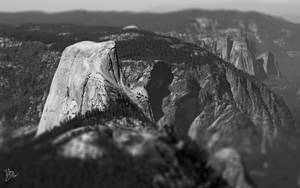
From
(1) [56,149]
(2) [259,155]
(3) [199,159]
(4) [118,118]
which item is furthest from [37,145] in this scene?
(4) [118,118]

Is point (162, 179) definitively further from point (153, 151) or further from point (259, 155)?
point (259, 155)

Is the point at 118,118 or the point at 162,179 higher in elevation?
the point at 162,179

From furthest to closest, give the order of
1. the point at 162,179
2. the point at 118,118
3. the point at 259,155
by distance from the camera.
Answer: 1. the point at 118,118
2. the point at 259,155
3. the point at 162,179

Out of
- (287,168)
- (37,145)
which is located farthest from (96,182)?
(287,168)

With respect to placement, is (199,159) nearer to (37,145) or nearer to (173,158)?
(173,158)

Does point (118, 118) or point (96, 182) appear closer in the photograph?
point (96, 182)

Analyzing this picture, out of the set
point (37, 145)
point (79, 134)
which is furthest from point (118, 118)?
point (37, 145)

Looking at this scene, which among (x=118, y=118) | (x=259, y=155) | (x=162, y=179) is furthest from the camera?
(x=118, y=118)

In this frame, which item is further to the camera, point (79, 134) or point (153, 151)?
point (79, 134)
